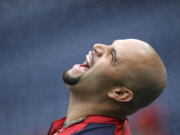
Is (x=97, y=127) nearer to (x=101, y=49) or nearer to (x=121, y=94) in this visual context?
(x=121, y=94)

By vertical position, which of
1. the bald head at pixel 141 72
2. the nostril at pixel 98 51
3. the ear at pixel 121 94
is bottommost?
the ear at pixel 121 94

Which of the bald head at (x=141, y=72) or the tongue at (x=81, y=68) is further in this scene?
the tongue at (x=81, y=68)

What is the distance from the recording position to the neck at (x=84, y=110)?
65.1 inches

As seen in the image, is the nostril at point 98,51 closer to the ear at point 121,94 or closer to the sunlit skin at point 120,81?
the sunlit skin at point 120,81

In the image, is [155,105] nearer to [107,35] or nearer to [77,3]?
[107,35]

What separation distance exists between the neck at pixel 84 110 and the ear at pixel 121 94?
0.31 ft

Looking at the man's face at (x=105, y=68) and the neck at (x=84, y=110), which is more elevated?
the man's face at (x=105, y=68)

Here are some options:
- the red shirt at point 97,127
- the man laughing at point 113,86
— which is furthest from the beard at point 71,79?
the red shirt at point 97,127

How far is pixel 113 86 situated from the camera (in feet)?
5.32

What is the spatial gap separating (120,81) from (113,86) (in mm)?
49

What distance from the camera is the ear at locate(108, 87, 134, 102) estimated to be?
1.61m

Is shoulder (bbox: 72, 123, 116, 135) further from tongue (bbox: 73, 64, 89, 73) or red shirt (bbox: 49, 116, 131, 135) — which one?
tongue (bbox: 73, 64, 89, 73)

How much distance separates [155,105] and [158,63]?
119 inches

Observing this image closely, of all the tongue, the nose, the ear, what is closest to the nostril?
the nose
